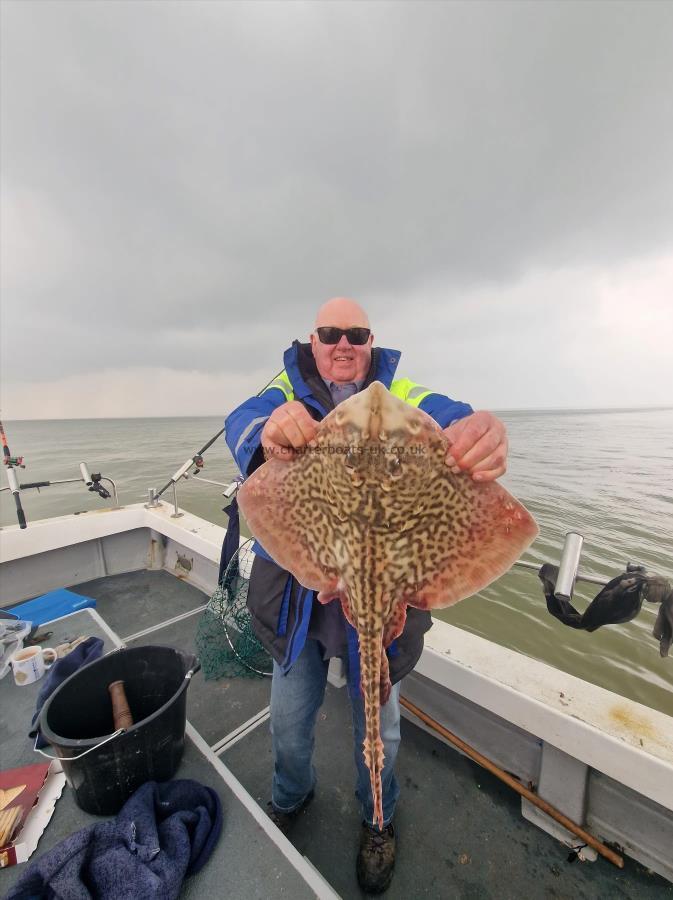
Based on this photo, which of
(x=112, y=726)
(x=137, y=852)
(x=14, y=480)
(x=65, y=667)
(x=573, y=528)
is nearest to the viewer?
(x=137, y=852)

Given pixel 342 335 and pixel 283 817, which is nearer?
pixel 342 335

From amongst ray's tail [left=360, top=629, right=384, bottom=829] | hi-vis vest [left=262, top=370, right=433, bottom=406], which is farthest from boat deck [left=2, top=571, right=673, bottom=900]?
hi-vis vest [left=262, top=370, right=433, bottom=406]

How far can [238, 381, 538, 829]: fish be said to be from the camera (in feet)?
4.65

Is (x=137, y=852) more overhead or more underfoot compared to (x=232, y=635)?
more overhead

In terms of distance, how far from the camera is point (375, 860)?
2.36 metres

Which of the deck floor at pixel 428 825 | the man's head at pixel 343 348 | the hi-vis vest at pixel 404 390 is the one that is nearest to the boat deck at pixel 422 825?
the deck floor at pixel 428 825

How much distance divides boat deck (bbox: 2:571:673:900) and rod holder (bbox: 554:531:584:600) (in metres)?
1.78

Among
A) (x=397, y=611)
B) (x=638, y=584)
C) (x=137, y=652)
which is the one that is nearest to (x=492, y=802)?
(x=638, y=584)

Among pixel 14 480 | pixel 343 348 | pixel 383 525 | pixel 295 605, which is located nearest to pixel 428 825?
pixel 295 605

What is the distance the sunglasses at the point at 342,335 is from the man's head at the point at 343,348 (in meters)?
0.01

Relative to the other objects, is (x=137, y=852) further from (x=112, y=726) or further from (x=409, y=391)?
(x=409, y=391)

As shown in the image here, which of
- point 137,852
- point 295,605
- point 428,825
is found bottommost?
point 428,825

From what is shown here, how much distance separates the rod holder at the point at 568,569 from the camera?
7.56 feet

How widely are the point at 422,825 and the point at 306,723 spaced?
1291 millimetres
